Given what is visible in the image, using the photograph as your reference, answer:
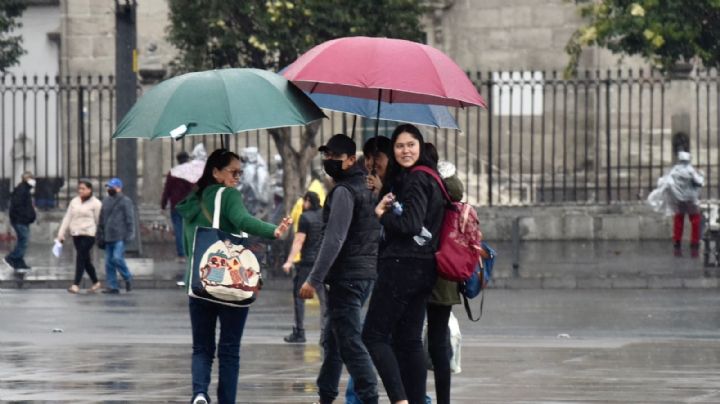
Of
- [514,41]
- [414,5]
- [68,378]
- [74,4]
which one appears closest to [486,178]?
[514,41]

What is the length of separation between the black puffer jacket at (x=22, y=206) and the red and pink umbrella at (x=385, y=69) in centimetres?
1566

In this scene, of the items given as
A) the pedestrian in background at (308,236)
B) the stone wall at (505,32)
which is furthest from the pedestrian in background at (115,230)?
the stone wall at (505,32)

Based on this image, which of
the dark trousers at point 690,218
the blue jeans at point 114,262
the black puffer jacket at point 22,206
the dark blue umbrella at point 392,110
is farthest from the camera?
the dark trousers at point 690,218

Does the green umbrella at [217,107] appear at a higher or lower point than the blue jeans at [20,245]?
higher

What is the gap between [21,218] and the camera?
25.4 metres

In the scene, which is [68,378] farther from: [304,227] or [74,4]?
[74,4]

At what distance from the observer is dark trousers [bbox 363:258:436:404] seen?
380 inches

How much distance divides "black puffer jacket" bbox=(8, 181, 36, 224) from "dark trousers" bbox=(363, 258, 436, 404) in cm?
1633

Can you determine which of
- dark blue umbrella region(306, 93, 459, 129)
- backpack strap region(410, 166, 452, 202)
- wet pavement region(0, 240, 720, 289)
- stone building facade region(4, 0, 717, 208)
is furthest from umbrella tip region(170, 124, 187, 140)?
stone building facade region(4, 0, 717, 208)

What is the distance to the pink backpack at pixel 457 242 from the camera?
31.7 feet

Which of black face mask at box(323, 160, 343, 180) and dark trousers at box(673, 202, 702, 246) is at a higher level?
black face mask at box(323, 160, 343, 180)

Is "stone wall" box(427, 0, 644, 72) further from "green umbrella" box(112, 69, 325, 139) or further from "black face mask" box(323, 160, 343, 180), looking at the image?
"green umbrella" box(112, 69, 325, 139)

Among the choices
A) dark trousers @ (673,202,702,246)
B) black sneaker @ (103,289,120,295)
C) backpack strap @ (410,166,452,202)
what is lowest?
black sneaker @ (103,289,120,295)

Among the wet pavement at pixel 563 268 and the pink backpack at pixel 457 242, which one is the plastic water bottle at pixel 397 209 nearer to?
the pink backpack at pixel 457 242
